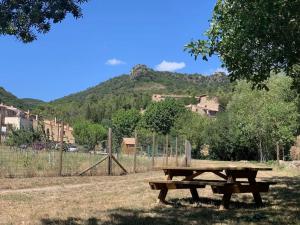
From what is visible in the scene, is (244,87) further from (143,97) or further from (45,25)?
(143,97)

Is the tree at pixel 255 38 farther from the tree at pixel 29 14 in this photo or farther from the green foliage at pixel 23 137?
the green foliage at pixel 23 137

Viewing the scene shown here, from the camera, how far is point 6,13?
615 centimetres

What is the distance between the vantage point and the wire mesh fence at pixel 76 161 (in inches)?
680

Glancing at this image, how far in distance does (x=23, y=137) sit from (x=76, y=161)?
2.31m

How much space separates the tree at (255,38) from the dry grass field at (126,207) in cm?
320

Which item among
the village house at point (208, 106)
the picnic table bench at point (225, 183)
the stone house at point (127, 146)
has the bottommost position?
the picnic table bench at point (225, 183)

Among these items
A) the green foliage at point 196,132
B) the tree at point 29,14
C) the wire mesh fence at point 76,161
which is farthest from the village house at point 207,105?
Result: the tree at point 29,14

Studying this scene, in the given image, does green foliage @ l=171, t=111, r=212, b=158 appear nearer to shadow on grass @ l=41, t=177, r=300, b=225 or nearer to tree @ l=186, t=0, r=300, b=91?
tree @ l=186, t=0, r=300, b=91

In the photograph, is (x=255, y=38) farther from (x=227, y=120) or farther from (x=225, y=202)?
(x=227, y=120)

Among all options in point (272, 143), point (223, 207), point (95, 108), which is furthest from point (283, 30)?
point (95, 108)

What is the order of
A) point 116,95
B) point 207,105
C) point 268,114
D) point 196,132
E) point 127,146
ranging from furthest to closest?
point 116,95, point 207,105, point 196,132, point 268,114, point 127,146

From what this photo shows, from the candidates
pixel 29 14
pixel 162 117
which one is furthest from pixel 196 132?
pixel 29 14

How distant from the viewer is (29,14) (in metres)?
6.16

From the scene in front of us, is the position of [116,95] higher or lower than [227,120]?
higher
